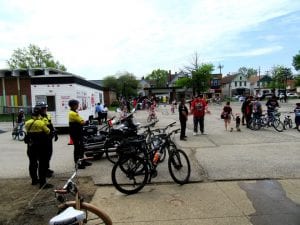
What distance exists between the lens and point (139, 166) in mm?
6484

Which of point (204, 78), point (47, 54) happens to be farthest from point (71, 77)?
point (204, 78)

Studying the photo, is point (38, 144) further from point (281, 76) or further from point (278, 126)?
point (281, 76)

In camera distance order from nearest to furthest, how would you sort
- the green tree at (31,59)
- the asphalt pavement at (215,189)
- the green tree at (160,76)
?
the asphalt pavement at (215,189) < the green tree at (31,59) < the green tree at (160,76)

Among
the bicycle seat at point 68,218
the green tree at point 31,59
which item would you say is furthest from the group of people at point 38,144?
the green tree at point 31,59

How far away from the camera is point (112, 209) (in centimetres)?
552

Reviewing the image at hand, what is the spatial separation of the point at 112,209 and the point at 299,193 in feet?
10.9

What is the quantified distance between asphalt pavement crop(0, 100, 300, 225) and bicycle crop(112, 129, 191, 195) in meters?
0.18

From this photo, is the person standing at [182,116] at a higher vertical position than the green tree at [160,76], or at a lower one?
lower

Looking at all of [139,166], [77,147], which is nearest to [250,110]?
[77,147]

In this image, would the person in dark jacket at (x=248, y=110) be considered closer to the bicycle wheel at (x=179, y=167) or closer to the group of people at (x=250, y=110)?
the group of people at (x=250, y=110)

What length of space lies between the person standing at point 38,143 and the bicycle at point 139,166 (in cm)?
160

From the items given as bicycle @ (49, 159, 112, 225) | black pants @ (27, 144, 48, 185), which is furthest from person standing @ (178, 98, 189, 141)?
bicycle @ (49, 159, 112, 225)

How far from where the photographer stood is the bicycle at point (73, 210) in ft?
8.57

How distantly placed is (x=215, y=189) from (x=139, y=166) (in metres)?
1.51
